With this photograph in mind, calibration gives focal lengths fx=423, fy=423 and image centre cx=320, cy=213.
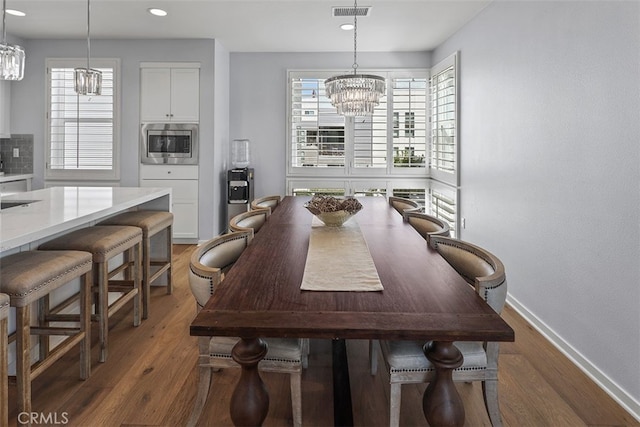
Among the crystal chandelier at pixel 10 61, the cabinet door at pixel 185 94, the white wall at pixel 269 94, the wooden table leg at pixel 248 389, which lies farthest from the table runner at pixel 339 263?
the white wall at pixel 269 94

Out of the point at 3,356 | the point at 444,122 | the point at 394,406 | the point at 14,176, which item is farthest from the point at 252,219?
the point at 14,176

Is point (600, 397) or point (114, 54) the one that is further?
point (114, 54)

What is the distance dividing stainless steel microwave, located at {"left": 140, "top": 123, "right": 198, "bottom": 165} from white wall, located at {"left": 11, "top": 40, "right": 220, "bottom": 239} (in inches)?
4.2

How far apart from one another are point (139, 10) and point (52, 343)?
3.34m

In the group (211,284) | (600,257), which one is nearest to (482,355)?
(211,284)

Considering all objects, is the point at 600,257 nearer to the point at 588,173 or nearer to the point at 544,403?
the point at 588,173

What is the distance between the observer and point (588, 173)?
2.42 meters

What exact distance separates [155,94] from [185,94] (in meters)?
0.40

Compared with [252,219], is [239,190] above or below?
above

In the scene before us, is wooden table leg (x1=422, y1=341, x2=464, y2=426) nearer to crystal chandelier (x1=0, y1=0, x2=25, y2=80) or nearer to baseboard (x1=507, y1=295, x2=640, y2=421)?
baseboard (x1=507, y1=295, x2=640, y2=421)

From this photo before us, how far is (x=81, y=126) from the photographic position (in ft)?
17.9

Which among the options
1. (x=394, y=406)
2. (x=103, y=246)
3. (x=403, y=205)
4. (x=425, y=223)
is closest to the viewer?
(x=394, y=406)

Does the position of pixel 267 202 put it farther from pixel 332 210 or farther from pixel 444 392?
pixel 444 392

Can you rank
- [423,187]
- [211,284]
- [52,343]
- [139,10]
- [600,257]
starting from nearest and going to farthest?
1. [211,284]
2. [600,257]
3. [52,343]
4. [139,10]
5. [423,187]
